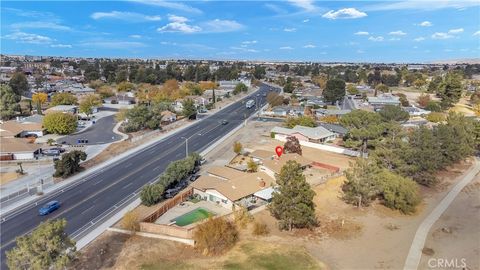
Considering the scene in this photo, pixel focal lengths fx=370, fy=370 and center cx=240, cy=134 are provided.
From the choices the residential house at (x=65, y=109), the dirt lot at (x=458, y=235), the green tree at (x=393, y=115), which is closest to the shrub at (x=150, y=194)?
the dirt lot at (x=458, y=235)

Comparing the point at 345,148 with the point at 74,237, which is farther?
the point at 345,148

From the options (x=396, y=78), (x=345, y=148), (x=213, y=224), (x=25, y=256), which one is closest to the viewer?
(x=25, y=256)

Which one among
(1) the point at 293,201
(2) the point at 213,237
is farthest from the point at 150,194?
(1) the point at 293,201

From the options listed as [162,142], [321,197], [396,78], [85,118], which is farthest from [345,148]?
[396,78]

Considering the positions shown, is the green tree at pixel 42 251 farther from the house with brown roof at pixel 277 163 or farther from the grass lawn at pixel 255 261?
the house with brown roof at pixel 277 163

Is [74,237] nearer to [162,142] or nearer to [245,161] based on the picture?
[245,161]

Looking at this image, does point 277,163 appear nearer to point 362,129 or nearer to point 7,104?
point 362,129

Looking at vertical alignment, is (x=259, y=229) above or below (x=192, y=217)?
above
